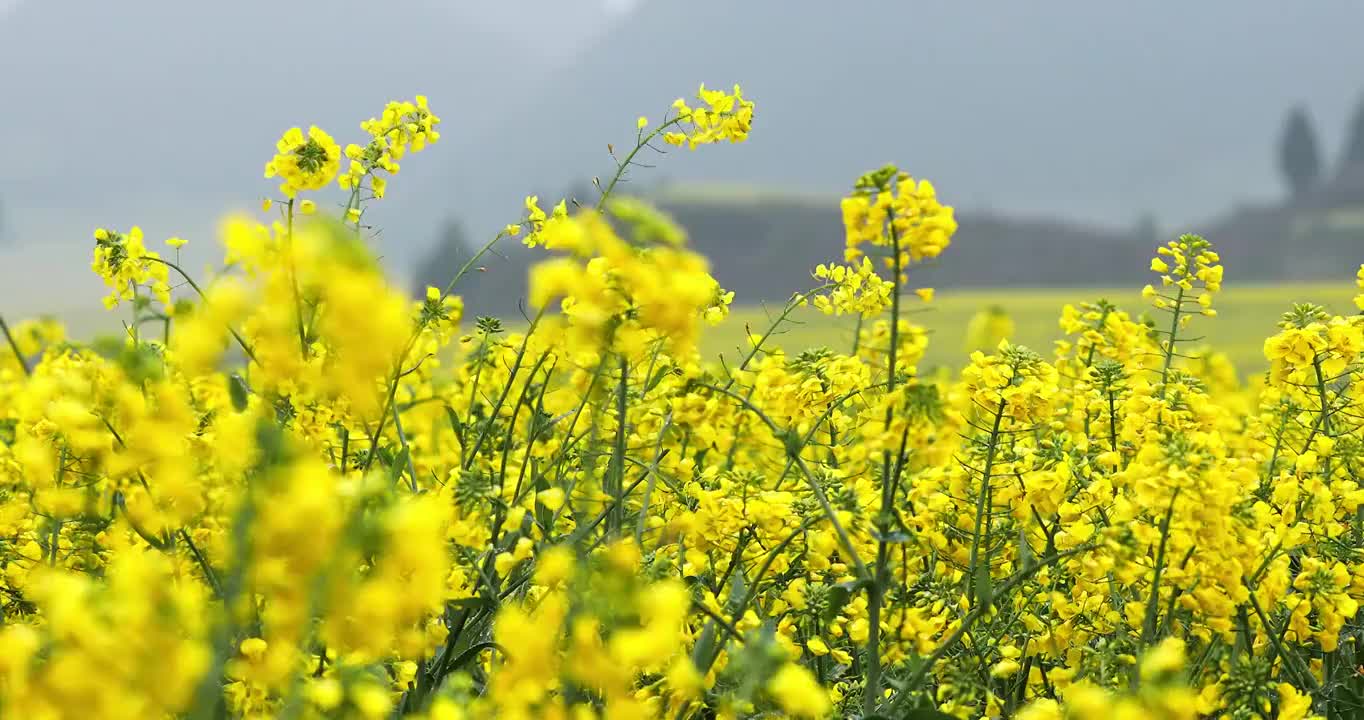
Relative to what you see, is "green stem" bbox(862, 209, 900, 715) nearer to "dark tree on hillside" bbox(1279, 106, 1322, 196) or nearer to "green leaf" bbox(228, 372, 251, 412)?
"green leaf" bbox(228, 372, 251, 412)

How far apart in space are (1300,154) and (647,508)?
8504 centimetres

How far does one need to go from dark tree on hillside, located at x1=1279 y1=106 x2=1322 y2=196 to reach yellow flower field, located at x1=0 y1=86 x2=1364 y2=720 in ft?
271

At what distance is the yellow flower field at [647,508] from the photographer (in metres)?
1.47

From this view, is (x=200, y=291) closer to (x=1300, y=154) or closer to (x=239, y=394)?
(x=239, y=394)

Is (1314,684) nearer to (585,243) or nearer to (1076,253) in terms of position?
(585,243)

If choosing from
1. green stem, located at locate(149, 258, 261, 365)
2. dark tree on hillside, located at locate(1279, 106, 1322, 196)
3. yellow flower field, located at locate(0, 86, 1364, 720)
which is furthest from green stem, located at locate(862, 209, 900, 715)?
dark tree on hillside, located at locate(1279, 106, 1322, 196)

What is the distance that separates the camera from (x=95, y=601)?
4.38ft

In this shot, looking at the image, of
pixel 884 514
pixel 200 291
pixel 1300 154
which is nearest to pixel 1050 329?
pixel 200 291

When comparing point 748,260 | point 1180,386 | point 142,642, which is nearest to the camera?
point 142,642

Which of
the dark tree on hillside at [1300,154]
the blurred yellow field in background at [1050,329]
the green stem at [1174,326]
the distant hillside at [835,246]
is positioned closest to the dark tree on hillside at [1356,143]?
the dark tree on hillside at [1300,154]

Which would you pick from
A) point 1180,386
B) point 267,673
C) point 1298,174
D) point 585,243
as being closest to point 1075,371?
point 1180,386

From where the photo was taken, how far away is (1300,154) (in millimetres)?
76250

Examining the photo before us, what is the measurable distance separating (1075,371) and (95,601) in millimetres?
4157

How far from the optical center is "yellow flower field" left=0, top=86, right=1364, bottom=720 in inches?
58.1
